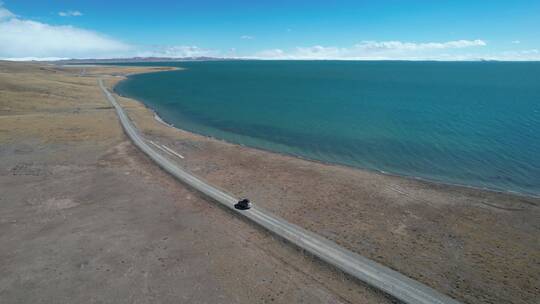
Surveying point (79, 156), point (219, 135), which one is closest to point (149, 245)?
point (79, 156)

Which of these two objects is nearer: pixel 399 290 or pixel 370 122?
pixel 399 290

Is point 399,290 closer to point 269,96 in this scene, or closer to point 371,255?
point 371,255

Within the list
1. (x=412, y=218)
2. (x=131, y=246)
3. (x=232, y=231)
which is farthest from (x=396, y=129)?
(x=131, y=246)

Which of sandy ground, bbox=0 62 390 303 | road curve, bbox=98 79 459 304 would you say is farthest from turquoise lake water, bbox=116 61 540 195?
sandy ground, bbox=0 62 390 303

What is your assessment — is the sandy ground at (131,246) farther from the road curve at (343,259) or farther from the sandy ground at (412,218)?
the sandy ground at (412,218)

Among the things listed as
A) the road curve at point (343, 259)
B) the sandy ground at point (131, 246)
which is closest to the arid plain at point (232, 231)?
the sandy ground at point (131, 246)

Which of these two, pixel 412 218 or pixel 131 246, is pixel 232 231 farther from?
pixel 412 218

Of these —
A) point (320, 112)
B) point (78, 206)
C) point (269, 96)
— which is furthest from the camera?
point (269, 96)

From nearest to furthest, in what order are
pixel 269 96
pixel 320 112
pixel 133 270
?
pixel 133 270, pixel 320 112, pixel 269 96
